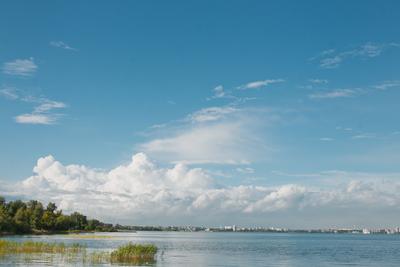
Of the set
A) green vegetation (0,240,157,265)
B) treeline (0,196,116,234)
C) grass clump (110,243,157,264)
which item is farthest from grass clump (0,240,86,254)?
treeline (0,196,116,234)

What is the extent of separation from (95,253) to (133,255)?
5928 mm

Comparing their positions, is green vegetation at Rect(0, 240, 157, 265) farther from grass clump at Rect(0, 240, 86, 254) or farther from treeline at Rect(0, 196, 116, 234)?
treeline at Rect(0, 196, 116, 234)

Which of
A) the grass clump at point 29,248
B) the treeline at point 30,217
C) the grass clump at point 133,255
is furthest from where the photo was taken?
the treeline at point 30,217

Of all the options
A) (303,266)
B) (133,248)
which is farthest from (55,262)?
(303,266)

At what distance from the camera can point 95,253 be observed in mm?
65938

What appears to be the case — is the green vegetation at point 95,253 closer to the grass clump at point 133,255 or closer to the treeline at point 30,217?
the grass clump at point 133,255

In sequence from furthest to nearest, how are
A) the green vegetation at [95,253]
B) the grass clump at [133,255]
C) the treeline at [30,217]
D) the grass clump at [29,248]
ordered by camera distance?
the treeline at [30,217] < the grass clump at [29,248] < the grass clump at [133,255] < the green vegetation at [95,253]

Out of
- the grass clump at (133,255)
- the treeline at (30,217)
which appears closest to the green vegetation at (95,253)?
the grass clump at (133,255)

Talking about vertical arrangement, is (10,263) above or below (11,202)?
below

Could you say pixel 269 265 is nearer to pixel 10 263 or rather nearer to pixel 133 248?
pixel 133 248

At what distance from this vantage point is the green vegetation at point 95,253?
201 ft

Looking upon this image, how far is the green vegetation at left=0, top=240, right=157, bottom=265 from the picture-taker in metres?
61.4

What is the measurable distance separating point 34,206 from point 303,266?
144546 mm

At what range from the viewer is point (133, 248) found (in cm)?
6400
